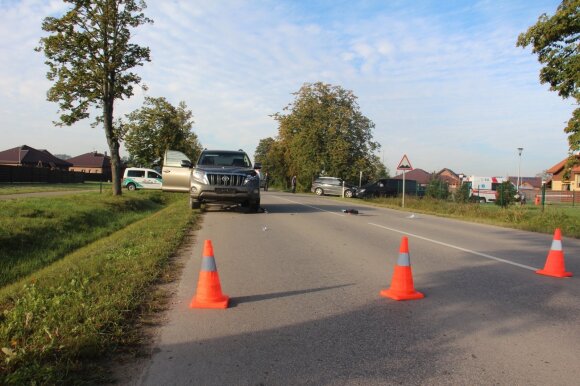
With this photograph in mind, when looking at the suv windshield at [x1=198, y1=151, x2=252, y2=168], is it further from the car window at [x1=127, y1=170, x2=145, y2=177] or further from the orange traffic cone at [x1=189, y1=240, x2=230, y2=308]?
the car window at [x1=127, y1=170, x2=145, y2=177]

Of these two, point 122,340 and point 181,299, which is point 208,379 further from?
point 181,299

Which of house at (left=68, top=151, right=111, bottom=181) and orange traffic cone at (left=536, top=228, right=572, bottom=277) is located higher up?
house at (left=68, top=151, right=111, bottom=181)

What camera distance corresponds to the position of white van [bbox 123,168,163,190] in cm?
3553

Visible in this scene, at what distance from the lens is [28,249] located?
10.4 metres

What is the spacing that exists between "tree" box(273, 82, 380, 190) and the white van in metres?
19.6

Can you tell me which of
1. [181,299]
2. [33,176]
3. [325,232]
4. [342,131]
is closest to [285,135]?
[342,131]

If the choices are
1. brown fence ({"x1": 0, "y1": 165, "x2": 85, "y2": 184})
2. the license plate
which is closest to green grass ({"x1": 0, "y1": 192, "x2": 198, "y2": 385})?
the license plate

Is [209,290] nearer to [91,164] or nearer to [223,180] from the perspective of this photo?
[223,180]

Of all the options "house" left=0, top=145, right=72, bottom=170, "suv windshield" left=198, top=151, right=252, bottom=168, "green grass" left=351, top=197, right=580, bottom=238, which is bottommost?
"green grass" left=351, top=197, right=580, bottom=238

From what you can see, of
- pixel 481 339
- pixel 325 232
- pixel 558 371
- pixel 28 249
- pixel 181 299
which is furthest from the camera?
pixel 325 232

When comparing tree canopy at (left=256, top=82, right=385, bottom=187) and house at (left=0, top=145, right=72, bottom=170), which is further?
house at (left=0, top=145, right=72, bottom=170)

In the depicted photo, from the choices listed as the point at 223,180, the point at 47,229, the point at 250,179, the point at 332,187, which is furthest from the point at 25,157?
the point at 47,229

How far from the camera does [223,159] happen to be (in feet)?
54.0

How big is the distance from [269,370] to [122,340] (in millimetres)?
1351
